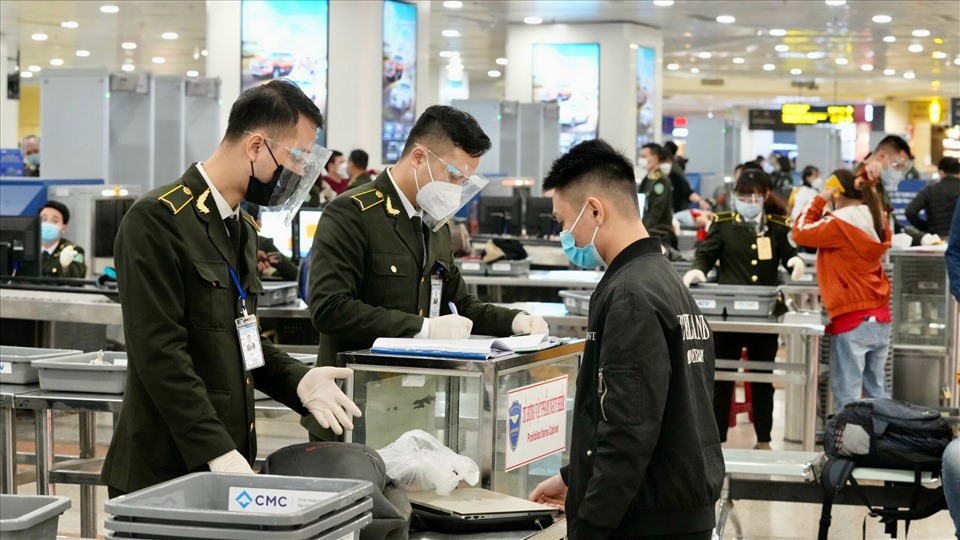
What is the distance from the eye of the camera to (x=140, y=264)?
2545 millimetres

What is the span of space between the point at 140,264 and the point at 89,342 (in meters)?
5.59

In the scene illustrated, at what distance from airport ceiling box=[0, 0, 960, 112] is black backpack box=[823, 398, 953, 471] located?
36.8 feet

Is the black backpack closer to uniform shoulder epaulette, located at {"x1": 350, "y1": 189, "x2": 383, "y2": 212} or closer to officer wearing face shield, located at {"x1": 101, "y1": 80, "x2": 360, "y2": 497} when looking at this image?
uniform shoulder epaulette, located at {"x1": 350, "y1": 189, "x2": 383, "y2": 212}

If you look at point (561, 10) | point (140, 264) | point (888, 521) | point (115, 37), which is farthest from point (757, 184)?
point (115, 37)

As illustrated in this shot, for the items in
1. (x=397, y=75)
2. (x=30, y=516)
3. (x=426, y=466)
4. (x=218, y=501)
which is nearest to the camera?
(x=30, y=516)

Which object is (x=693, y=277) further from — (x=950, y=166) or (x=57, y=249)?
(x=950, y=166)

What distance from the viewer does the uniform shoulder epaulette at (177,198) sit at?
261cm

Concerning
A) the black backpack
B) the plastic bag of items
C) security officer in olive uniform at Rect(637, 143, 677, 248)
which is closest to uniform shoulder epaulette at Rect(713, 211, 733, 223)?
the black backpack

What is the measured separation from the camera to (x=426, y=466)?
2848 mm

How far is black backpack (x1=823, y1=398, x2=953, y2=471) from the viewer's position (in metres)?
4.66

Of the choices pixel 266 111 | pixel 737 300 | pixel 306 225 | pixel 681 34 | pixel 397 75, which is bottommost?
pixel 737 300

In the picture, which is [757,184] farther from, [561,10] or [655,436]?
[561,10]

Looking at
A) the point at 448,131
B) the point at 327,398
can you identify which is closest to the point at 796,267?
the point at 448,131

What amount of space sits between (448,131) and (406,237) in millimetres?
317
